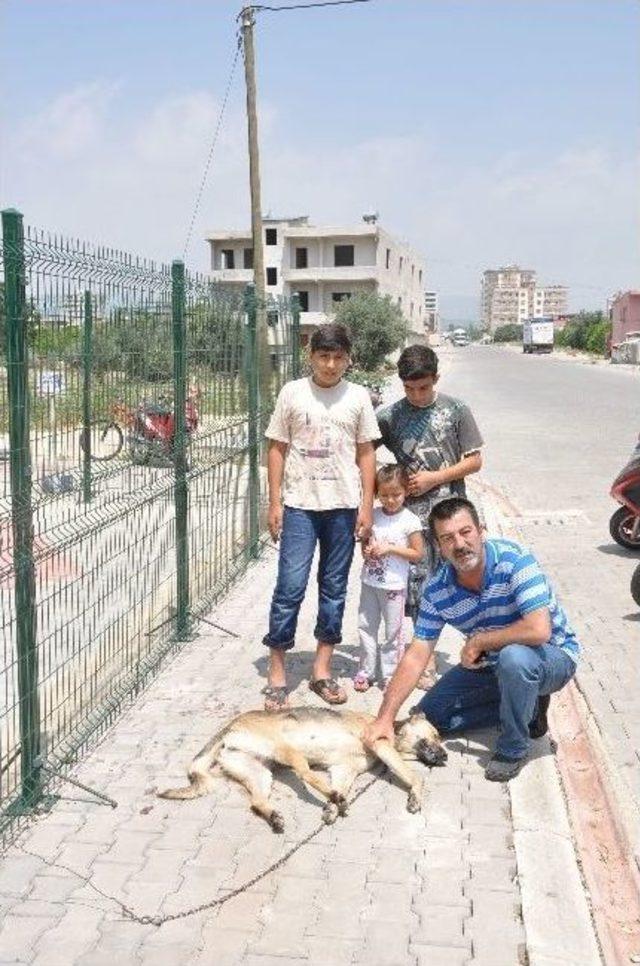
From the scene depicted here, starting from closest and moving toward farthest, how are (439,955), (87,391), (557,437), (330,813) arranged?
(439,955), (330,813), (87,391), (557,437)

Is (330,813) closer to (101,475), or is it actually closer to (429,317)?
(101,475)

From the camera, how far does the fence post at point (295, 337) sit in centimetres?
912

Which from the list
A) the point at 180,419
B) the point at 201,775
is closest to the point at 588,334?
the point at 180,419

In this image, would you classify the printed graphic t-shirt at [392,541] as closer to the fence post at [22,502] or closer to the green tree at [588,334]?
the fence post at [22,502]

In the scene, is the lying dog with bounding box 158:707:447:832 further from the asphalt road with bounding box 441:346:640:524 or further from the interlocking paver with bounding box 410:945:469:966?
the asphalt road with bounding box 441:346:640:524

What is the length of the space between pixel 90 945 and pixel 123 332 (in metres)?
2.75

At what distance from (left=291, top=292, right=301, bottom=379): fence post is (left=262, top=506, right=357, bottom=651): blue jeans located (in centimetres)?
453

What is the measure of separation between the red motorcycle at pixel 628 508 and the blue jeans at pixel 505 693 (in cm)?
442

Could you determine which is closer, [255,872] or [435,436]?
[255,872]

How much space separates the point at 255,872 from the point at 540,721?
5.26ft

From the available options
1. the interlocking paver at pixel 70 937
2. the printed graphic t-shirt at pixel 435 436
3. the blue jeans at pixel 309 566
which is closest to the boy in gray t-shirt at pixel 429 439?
the printed graphic t-shirt at pixel 435 436

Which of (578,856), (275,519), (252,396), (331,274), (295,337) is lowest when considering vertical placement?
(578,856)

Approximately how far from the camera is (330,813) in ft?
12.3

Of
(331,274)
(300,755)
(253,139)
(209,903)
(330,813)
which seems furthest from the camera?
(331,274)
